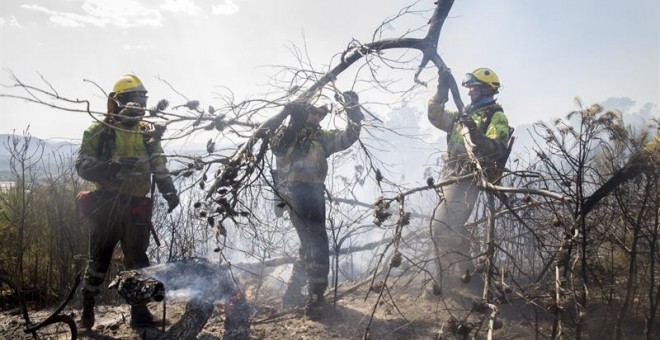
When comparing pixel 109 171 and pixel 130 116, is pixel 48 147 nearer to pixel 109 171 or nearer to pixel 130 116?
pixel 109 171

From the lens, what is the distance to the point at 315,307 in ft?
13.7

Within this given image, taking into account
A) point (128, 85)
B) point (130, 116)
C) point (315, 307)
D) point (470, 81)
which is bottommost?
point (315, 307)

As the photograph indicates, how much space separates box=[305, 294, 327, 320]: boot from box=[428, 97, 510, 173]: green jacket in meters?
2.10

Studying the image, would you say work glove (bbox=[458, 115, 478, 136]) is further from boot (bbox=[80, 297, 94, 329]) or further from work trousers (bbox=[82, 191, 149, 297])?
boot (bbox=[80, 297, 94, 329])

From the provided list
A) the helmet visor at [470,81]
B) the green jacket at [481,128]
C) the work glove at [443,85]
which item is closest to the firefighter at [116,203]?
the work glove at [443,85]

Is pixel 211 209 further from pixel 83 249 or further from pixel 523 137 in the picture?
pixel 523 137

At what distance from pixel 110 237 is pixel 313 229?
2.11 m

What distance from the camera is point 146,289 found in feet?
9.06

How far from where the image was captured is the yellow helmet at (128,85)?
154 inches

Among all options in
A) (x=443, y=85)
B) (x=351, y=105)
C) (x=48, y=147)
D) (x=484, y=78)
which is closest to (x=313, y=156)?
(x=351, y=105)

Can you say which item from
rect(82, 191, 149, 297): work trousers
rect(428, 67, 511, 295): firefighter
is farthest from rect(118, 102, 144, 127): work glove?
rect(428, 67, 511, 295): firefighter

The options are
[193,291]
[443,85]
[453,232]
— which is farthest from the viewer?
[453,232]

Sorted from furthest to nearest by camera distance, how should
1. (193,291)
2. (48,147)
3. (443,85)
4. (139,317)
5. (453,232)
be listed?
1. (48,147)
2. (453,232)
3. (443,85)
4. (139,317)
5. (193,291)

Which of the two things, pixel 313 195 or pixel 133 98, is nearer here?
pixel 133 98
